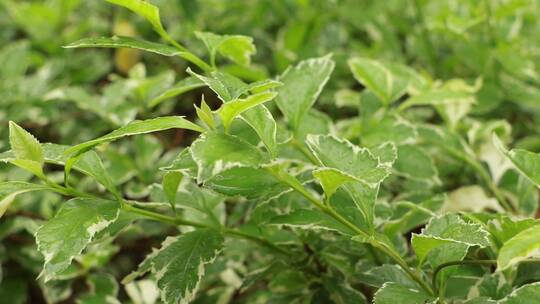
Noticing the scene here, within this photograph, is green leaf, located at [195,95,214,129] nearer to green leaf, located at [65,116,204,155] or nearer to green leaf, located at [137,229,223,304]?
green leaf, located at [65,116,204,155]

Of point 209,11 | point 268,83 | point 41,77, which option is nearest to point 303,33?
point 209,11

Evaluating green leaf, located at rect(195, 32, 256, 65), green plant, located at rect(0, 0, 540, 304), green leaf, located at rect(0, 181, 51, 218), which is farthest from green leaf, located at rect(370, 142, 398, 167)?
green leaf, located at rect(0, 181, 51, 218)

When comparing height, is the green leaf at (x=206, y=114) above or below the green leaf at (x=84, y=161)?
above

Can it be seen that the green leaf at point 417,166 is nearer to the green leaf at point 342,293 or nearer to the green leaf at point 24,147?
the green leaf at point 342,293

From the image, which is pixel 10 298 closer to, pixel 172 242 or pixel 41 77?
pixel 41 77

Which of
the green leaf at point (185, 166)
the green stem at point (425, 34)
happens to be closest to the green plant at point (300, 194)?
the green leaf at point (185, 166)

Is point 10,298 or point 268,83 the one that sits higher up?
point 268,83

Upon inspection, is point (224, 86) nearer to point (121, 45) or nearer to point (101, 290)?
point (121, 45)
